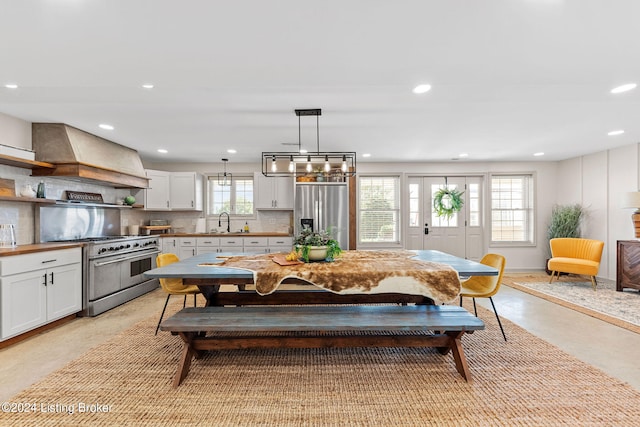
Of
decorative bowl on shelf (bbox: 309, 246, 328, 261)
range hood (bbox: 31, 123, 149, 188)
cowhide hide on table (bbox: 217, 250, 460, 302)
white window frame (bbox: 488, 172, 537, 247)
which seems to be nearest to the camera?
cowhide hide on table (bbox: 217, 250, 460, 302)

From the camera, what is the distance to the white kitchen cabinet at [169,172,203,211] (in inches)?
241

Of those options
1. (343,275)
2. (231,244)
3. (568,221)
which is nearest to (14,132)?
(231,244)

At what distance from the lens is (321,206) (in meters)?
5.92

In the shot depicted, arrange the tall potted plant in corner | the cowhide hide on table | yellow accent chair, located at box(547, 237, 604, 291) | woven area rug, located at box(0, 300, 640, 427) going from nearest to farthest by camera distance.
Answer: woven area rug, located at box(0, 300, 640, 427), the cowhide hide on table, yellow accent chair, located at box(547, 237, 604, 291), the tall potted plant in corner

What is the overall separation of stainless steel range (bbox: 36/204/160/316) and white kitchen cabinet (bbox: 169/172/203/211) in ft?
3.27

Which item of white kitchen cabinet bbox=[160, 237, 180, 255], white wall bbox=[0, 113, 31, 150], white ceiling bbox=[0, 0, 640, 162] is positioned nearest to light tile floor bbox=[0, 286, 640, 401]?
white kitchen cabinet bbox=[160, 237, 180, 255]

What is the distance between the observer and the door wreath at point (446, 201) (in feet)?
21.9

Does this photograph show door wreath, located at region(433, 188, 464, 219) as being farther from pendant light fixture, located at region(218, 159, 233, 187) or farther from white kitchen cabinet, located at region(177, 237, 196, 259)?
white kitchen cabinet, located at region(177, 237, 196, 259)

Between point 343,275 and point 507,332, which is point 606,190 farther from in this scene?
point 343,275

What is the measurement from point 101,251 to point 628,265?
772cm

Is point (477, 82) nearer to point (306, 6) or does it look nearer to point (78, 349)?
point (306, 6)

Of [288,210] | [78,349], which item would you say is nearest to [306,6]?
[78,349]

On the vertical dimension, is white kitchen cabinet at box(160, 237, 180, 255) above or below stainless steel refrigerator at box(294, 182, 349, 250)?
below

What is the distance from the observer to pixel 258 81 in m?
2.61
